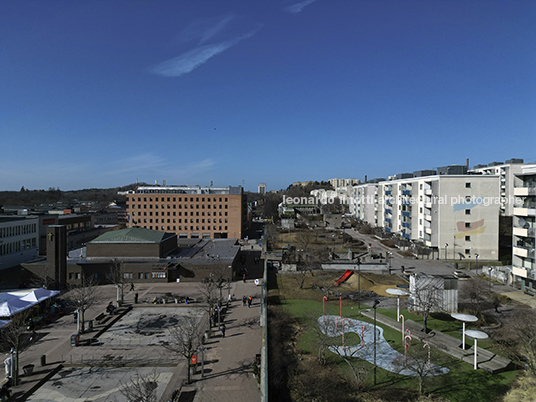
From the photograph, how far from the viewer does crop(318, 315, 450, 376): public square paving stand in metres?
17.5

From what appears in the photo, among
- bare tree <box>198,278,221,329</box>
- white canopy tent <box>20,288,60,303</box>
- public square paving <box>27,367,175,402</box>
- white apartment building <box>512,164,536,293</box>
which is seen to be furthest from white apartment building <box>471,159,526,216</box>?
white canopy tent <box>20,288,60,303</box>

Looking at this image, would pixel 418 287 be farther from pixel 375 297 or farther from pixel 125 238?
pixel 125 238

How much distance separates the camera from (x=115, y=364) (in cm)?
1923

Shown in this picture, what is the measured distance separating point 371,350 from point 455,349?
4.94m

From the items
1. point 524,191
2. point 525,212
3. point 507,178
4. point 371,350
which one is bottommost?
point 371,350

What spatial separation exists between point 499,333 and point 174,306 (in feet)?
86.0

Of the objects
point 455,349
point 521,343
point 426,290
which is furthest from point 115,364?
point 521,343

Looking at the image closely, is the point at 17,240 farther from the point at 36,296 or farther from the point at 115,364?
the point at 115,364

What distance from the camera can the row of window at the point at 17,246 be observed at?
1672 inches

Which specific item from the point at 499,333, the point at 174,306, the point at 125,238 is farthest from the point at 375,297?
the point at 125,238

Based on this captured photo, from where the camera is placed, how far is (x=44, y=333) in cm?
2400

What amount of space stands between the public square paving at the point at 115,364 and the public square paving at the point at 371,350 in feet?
31.7

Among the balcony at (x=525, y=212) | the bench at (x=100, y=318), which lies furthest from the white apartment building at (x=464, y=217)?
the bench at (x=100, y=318)

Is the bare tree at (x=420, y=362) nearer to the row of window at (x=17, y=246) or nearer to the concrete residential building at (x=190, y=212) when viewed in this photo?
the row of window at (x=17, y=246)
